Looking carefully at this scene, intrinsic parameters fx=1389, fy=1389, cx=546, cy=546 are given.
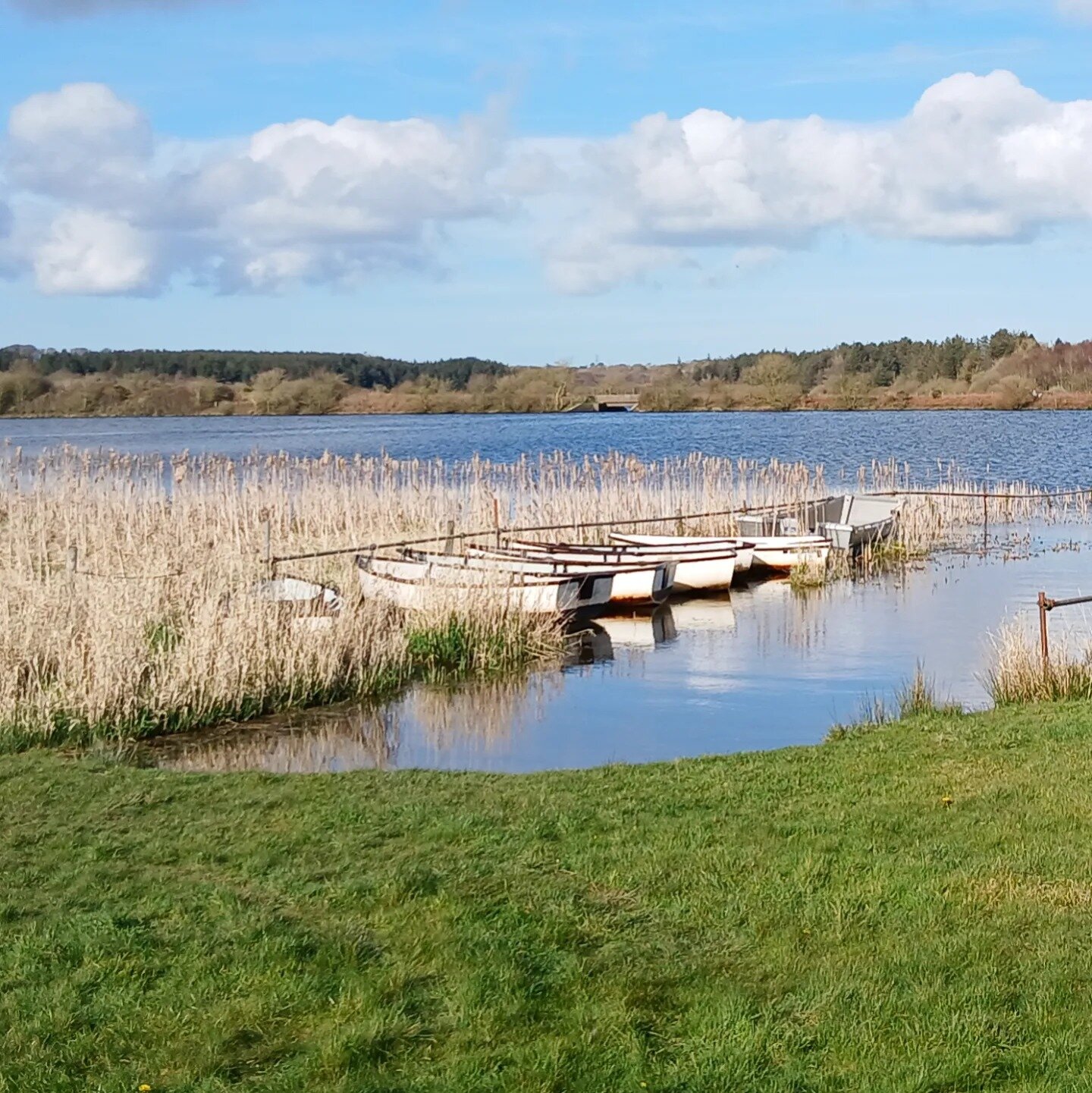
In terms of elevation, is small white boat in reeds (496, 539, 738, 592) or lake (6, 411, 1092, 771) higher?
small white boat in reeds (496, 539, 738, 592)

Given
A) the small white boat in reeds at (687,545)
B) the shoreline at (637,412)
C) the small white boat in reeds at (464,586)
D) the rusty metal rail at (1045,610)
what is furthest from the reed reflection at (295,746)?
the shoreline at (637,412)

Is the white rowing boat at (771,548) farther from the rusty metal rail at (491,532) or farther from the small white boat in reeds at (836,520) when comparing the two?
the small white boat in reeds at (836,520)

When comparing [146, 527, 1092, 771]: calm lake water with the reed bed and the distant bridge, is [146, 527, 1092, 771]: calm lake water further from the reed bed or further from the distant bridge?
the distant bridge

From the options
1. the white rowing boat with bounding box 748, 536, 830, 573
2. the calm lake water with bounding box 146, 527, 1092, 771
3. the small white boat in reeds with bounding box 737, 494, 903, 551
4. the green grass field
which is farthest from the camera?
the small white boat in reeds with bounding box 737, 494, 903, 551

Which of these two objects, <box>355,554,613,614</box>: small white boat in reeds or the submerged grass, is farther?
<box>355,554,613,614</box>: small white boat in reeds

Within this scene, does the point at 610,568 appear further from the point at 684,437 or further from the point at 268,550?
the point at 684,437

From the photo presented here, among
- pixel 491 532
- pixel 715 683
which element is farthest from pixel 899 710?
pixel 491 532

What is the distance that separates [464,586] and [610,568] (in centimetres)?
404

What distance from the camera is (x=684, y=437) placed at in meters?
65.9

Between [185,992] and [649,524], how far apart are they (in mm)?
20907

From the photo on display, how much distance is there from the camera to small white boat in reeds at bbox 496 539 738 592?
70.2 feet

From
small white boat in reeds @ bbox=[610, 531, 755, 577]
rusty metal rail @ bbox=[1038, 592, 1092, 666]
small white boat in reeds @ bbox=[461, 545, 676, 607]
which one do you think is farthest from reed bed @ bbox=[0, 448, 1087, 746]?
rusty metal rail @ bbox=[1038, 592, 1092, 666]

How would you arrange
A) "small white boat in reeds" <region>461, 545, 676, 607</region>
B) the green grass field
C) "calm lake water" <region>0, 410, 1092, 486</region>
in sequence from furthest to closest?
"calm lake water" <region>0, 410, 1092, 486</region>, "small white boat in reeds" <region>461, 545, 676, 607</region>, the green grass field

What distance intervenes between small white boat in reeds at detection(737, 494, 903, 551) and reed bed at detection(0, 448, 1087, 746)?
538 millimetres
